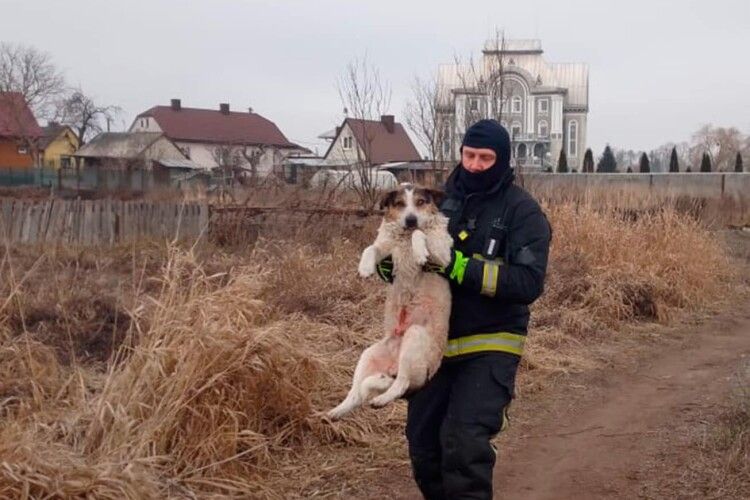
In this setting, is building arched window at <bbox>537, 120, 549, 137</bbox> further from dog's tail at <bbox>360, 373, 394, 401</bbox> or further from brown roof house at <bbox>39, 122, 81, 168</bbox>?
dog's tail at <bbox>360, 373, 394, 401</bbox>

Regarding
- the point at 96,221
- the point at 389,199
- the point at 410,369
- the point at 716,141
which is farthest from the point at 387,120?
the point at 716,141

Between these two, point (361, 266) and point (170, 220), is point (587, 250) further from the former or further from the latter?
point (361, 266)

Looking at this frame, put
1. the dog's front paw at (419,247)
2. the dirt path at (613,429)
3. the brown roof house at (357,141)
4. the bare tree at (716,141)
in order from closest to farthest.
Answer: the dog's front paw at (419,247) → the dirt path at (613,429) → the brown roof house at (357,141) → the bare tree at (716,141)

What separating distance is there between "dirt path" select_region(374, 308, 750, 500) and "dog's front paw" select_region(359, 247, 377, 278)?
2055 mm

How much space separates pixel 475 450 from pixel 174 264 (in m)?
3.07

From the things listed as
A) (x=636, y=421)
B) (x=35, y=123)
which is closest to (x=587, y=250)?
(x=636, y=421)

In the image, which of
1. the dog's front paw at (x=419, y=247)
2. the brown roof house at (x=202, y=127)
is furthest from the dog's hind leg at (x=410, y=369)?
the brown roof house at (x=202, y=127)

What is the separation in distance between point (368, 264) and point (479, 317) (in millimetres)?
548

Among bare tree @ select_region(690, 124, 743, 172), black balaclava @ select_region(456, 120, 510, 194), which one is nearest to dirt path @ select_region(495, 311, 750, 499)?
black balaclava @ select_region(456, 120, 510, 194)

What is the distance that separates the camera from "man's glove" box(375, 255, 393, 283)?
4.31m

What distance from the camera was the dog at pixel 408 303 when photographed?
396cm

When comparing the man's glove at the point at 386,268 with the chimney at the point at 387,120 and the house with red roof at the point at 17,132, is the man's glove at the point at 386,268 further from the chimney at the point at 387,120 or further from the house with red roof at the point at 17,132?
the house with red roof at the point at 17,132

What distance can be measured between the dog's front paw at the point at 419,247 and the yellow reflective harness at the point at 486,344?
384mm

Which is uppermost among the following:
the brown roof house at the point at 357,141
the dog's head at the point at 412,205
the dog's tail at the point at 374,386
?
the brown roof house at the point at 357,141
